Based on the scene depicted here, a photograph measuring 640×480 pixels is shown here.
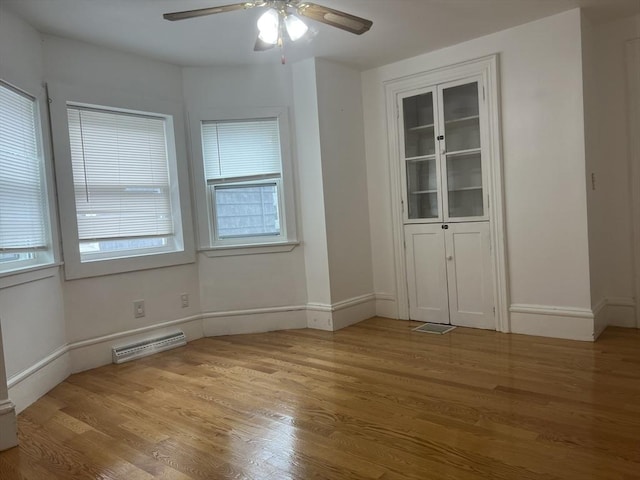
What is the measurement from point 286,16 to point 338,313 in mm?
2583

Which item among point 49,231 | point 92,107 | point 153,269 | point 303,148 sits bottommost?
point 153,269

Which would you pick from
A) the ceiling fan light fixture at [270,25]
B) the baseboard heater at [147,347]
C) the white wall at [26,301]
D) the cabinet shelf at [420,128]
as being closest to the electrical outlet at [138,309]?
the baseboard heater at [147,347]

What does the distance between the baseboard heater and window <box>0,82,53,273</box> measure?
0.91m

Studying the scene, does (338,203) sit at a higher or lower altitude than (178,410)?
higher

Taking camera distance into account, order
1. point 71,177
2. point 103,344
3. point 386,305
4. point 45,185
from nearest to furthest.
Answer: point 45,185, point 71,177, point 103,344, point 386,305

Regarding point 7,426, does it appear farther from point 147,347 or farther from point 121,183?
point 121,183

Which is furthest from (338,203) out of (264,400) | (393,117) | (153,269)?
(264,400)

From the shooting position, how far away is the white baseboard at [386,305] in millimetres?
4566

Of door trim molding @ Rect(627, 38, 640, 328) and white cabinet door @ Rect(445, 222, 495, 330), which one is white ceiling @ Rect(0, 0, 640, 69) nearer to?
door trim molding @ Rect(627, 38, 640, 328)

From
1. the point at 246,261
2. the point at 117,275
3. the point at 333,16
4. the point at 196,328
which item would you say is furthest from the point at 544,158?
the point at 117,275

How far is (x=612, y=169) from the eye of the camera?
376cm

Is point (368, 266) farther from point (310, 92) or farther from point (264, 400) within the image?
point (264, 400)

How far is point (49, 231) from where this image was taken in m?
3.21

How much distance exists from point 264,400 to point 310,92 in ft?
8.95
